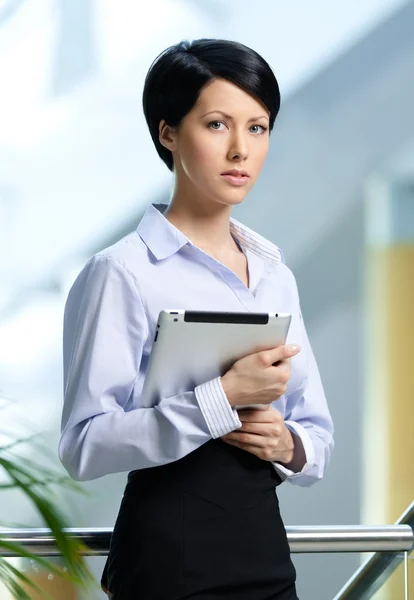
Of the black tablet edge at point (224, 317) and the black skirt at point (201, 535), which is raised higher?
the black tablet edge at point (224, 317)

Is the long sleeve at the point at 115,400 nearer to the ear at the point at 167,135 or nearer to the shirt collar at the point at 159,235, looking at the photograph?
the shirt collar at the point at 159,235

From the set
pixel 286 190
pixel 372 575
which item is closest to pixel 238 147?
pixel 372 575

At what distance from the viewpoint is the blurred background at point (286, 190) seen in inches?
158

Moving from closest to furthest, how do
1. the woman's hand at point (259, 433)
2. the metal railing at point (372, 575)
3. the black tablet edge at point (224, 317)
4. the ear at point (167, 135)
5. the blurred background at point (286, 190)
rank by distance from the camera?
the black tablet edge at point (224, 317)
the woman's hand at point (259, 433)
the ear at point (167, 135)
the metal railing at point (372, 575)
the blurred background at point (286, 190)

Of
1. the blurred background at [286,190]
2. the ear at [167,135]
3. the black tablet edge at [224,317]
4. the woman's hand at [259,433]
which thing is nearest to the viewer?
the black tablet edge at [224,317]

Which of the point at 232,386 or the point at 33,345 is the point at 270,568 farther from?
the point at 33,345

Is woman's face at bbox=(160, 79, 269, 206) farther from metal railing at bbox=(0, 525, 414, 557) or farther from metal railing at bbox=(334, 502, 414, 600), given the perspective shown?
metal railing at bbox=(334, 502, 414, 600)

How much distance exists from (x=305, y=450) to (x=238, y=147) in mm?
445

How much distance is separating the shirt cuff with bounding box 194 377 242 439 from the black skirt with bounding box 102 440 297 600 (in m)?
0.09

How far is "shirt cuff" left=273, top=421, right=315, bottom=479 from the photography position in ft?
4.81

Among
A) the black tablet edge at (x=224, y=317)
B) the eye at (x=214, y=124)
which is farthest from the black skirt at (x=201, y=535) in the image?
the eye at (x=214, y=124)

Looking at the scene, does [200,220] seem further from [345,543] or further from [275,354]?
[345,543]

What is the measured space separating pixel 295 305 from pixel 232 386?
0.36 m

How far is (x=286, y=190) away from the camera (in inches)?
170
